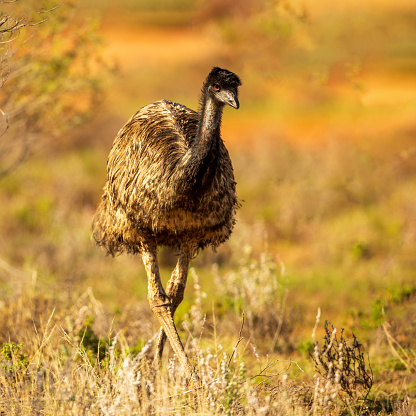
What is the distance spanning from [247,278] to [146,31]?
113 ft

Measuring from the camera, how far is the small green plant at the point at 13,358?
457 centimetres

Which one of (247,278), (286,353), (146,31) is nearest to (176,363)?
(286,353)

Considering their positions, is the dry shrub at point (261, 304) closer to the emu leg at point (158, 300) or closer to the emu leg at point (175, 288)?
the emu leg at point (175, 288)

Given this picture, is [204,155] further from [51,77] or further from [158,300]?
[51,77]

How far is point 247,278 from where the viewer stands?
738 cm

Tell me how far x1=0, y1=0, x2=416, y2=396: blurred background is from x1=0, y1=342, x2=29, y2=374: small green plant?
1548 mm

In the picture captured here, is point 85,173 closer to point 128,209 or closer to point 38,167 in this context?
point 38,167

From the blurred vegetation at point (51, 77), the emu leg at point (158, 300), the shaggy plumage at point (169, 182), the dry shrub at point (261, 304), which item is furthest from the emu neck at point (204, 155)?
the blurred vegetation at point (51, 77)

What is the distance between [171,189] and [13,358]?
57.3 inches

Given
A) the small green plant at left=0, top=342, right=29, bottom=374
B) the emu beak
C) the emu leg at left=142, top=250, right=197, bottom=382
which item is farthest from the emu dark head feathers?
the small green plant at left=0, top=342, right=29, bottom=374

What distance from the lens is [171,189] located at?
15.7 feet

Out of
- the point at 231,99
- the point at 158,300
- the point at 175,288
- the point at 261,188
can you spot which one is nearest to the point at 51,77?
the point at 175,288

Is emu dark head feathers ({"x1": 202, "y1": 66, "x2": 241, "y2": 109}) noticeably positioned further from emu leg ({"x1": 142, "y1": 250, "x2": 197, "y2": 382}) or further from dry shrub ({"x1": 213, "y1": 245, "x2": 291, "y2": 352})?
dry shrub ({"x1": 213, "y1": 245, "x2": 291, "y2": 352})

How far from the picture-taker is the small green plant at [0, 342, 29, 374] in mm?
4574
